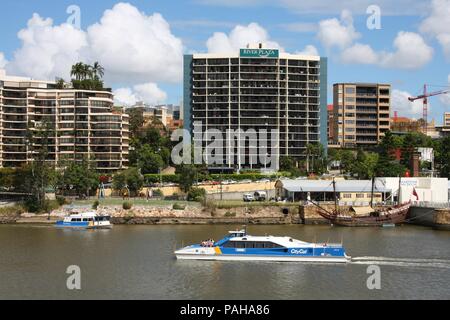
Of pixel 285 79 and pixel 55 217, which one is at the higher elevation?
pixel 285 79

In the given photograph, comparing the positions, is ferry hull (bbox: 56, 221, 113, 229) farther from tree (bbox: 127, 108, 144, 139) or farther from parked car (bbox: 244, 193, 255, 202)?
tree (bbox: 127, 108, 144, 139)

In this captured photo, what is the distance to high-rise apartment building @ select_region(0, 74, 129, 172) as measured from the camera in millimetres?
147125

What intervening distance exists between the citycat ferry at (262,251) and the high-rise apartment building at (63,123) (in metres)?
84.7

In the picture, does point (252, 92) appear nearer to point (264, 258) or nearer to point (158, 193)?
point (158, 193)

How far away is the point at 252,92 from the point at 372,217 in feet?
284

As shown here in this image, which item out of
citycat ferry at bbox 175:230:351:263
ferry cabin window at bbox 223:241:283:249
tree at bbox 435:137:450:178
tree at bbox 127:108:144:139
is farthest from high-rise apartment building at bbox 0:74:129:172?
ferry cabin window at bbox 223:241:283:249

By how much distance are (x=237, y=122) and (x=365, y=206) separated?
79.5 metres

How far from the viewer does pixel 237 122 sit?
180 meters

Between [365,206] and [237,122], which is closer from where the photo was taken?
[365,206]

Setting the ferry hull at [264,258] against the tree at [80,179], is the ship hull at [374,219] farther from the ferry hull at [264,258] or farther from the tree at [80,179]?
the tree at [80,179]

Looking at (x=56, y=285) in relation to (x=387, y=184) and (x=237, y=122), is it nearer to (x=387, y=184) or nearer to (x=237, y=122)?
(x=387, y=184)

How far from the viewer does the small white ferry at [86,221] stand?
94688 mm
